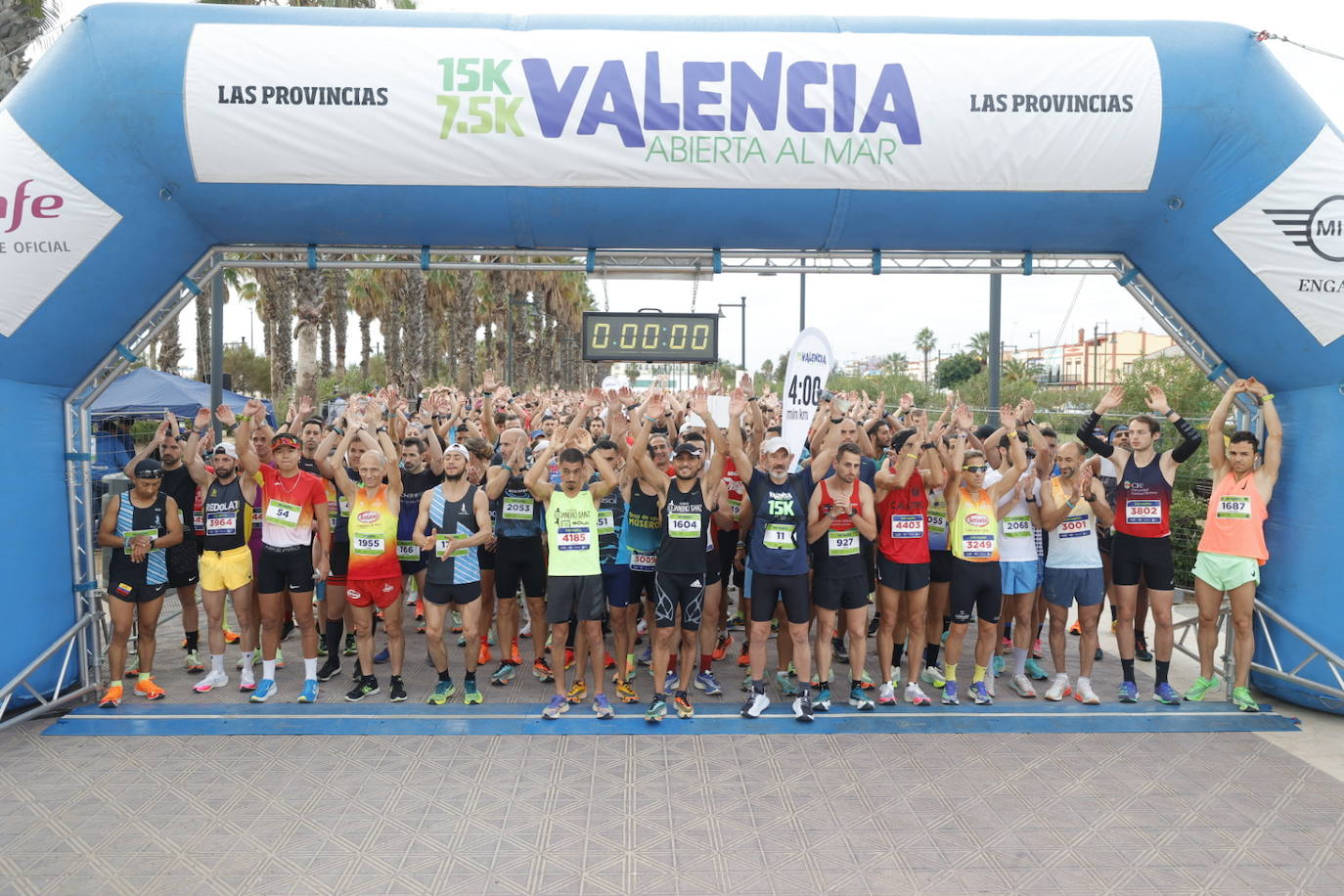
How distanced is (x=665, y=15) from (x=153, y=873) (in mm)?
6494

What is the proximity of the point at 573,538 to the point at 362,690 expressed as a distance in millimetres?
2187

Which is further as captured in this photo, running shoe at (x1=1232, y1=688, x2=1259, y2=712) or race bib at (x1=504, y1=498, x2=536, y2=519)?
race bib at (x1=504, y1=498, x2=536, y2=519)

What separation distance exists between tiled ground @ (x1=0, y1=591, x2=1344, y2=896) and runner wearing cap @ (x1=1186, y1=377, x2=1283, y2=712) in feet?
2.80

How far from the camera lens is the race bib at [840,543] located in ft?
20.4

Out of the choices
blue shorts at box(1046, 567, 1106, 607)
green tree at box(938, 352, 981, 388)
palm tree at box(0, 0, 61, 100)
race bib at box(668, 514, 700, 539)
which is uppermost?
palm tree at box(0, 0, 61, 100)

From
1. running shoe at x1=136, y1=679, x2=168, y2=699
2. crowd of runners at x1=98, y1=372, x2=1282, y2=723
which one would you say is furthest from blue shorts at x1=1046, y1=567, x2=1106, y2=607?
running shoe at x1=136, y1=679, x2=168, y2=699

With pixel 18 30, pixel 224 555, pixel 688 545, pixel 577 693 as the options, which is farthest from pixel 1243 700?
pixel 18 30

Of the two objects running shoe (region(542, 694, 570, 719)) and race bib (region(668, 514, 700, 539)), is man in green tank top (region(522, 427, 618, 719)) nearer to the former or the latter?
running shoe (region(542, 694, 570, 719))

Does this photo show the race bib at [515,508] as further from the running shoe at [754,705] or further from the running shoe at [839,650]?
the running shoe at [839,650]

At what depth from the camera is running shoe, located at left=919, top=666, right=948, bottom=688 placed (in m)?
6.73

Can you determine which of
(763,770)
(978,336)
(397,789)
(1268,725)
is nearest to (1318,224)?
(1268,725)

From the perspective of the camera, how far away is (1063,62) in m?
6.21

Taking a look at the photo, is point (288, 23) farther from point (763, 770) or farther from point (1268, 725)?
point (1268, 725)

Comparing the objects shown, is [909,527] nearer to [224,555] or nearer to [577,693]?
[577,693]
